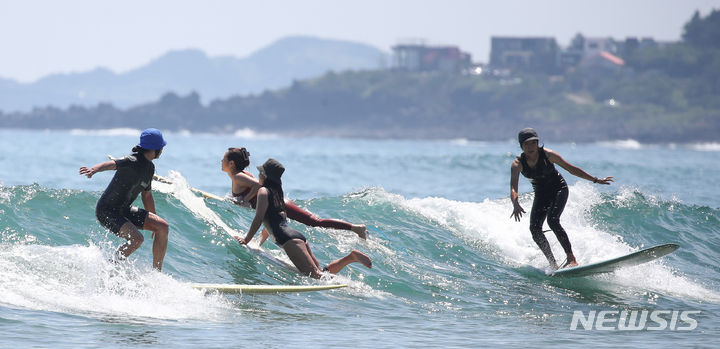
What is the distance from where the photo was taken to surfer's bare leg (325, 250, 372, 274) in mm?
9688

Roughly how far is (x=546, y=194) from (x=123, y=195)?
5.04 m

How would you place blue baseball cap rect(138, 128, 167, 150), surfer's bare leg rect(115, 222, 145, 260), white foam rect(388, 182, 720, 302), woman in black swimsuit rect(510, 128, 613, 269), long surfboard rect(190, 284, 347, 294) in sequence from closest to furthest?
surfer's bare leg rect(115, 222, 145, 260) < blue baseball cap rect(138, 128, 167, 150) < long surfboard rect(190, 284, 347, 294) < woman in black swimsuit rect(510, 128, 613, 269) < white foam rect(388, 182, 720, 302)

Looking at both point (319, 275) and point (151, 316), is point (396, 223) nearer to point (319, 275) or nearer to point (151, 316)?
point (319, 275)

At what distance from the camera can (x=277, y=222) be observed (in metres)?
9.73

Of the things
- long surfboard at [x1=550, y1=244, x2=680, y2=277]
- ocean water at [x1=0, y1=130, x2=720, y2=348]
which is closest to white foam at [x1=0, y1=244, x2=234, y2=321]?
ocean water at [x1=0, y1=130, x2=720, y2=348]

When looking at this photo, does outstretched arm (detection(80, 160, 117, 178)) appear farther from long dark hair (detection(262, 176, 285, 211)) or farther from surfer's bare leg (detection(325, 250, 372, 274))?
surfer's bare leg (detection(325, 250, 372, 274))

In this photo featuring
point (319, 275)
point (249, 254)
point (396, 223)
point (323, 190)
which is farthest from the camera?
point (323, 190)

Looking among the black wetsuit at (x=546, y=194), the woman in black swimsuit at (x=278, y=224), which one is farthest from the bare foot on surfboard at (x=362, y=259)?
the black wetsuit at (x=546, y=194)

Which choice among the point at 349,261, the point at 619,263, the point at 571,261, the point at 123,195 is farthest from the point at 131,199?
the point at 619,263

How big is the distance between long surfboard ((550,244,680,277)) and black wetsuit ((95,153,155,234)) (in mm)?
5155

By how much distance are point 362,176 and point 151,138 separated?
3427 cm

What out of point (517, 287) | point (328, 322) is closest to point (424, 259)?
point (517, 287)

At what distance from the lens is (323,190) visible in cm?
3155

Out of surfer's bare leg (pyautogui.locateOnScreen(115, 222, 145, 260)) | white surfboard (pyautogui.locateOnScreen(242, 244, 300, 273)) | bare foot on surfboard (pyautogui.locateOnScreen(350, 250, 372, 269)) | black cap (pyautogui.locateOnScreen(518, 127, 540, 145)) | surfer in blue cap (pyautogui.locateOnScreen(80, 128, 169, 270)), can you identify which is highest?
black cap (pyautogui.locateOnScreen(518, 127, 540, 145))
